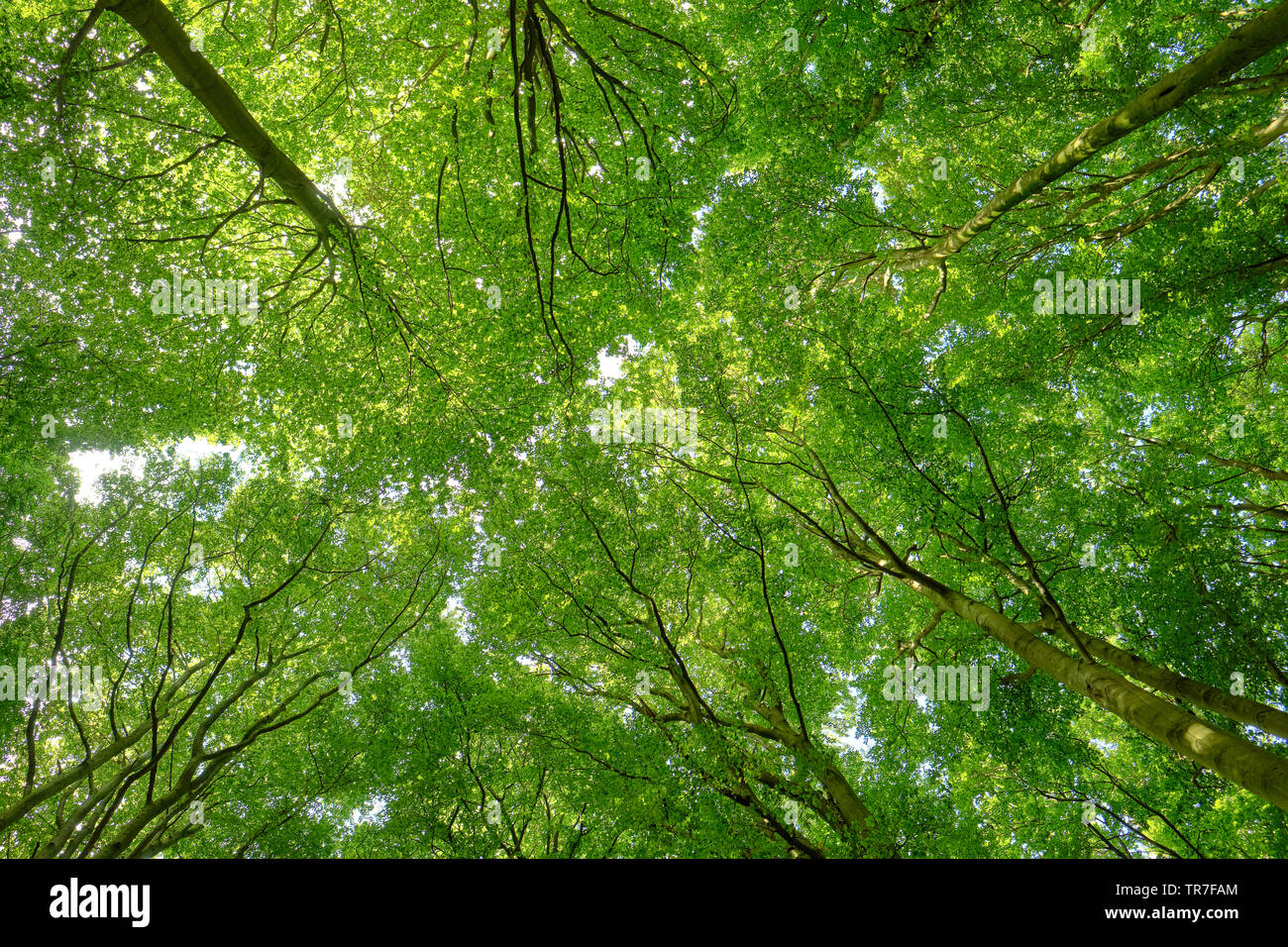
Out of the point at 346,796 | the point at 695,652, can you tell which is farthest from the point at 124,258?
the point at 695,652

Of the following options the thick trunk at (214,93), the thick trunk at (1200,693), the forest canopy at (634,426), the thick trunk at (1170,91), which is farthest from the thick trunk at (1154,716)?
the thick trunk at (214,93)

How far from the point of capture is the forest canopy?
23.5ft

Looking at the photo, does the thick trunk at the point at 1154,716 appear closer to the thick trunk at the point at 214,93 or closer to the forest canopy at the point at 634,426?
the forest canopy at the point at 634,426

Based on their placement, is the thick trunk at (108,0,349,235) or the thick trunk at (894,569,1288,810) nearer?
the thick trunk at (894,569,1288,810)

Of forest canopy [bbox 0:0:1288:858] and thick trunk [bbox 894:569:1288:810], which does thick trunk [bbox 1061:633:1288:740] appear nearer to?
forest canopy [bbox 0:0:1288:858]

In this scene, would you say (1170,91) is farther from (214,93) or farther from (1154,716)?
(214,93)

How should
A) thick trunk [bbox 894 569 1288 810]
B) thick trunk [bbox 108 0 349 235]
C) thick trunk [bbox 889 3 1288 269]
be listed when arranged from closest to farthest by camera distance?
thick trunk [bbox 894 569 1288 810] < thick trunk [bbox 108 0 349 235] < thick trunk [bbox 889 3 1288 269]

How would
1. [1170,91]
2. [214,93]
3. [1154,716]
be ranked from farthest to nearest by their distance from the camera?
[1170,91] < [214,93] < [1154,716]

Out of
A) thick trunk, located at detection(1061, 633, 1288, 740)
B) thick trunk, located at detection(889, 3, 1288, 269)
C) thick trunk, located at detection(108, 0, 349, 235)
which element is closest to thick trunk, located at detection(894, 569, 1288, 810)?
thick trunk, located at detection(1061, 633, 1288, 740)

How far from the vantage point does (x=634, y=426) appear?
32.5 ft

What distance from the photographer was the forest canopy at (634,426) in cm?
716

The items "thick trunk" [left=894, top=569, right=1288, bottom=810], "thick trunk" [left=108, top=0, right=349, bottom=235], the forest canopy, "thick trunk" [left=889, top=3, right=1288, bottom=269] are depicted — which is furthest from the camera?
the forest canopy

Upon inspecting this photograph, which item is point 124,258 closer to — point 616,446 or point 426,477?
point 426,477

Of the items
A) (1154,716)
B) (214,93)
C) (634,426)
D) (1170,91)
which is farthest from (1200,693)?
(214,93)
